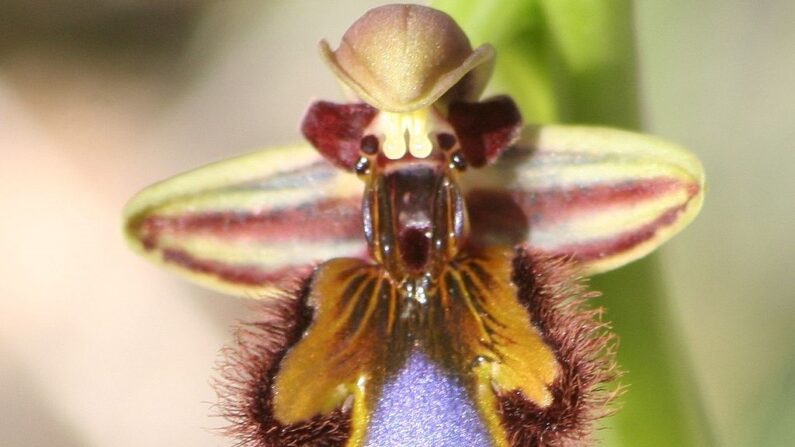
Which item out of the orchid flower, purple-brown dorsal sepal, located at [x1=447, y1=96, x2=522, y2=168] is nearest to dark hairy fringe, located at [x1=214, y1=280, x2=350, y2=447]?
the orchid flower

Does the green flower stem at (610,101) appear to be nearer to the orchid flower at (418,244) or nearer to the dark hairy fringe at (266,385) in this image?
the orchid flower at (418,244)

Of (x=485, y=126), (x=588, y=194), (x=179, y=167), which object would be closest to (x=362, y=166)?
(x=485, y=126)

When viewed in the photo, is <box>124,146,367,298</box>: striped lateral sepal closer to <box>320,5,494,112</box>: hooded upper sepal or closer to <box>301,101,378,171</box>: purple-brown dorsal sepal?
<box>301,101,378,171</box>: purple-brown dorsal sepal

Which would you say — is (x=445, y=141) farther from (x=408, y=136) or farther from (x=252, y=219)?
(x=252, y=219)

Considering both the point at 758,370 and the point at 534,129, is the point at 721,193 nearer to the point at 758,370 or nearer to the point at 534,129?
the point at 758,370

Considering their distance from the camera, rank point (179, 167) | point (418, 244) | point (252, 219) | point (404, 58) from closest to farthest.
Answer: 1. point (404, 58)
2. point (418, 244)
3. point (252, 219)
4. point (179, 167)

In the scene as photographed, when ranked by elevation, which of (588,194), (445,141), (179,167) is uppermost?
(445,141)
